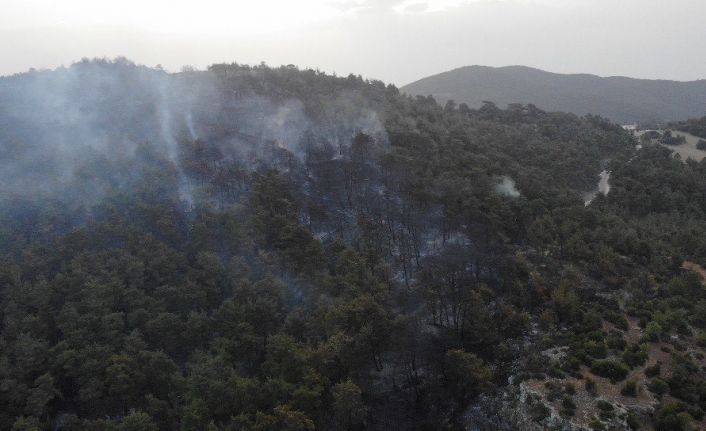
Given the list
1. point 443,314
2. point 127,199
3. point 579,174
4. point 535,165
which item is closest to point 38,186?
point 127,199

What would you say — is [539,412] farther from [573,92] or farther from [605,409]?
[573,92]

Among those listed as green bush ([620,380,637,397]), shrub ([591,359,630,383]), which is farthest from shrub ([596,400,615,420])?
shrub ([591,359,630,383])

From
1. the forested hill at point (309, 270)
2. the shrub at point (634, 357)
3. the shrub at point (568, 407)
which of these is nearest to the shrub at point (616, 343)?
the forested hill at point (309, 270)

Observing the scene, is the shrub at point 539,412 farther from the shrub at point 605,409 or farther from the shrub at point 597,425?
the shrub at point 605,409

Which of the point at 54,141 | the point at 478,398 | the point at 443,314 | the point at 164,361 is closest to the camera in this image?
the point at 164,361

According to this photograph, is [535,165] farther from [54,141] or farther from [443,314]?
[54,141]

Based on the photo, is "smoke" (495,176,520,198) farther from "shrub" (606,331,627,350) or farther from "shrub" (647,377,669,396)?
"shrub" (647,377,669,396)
